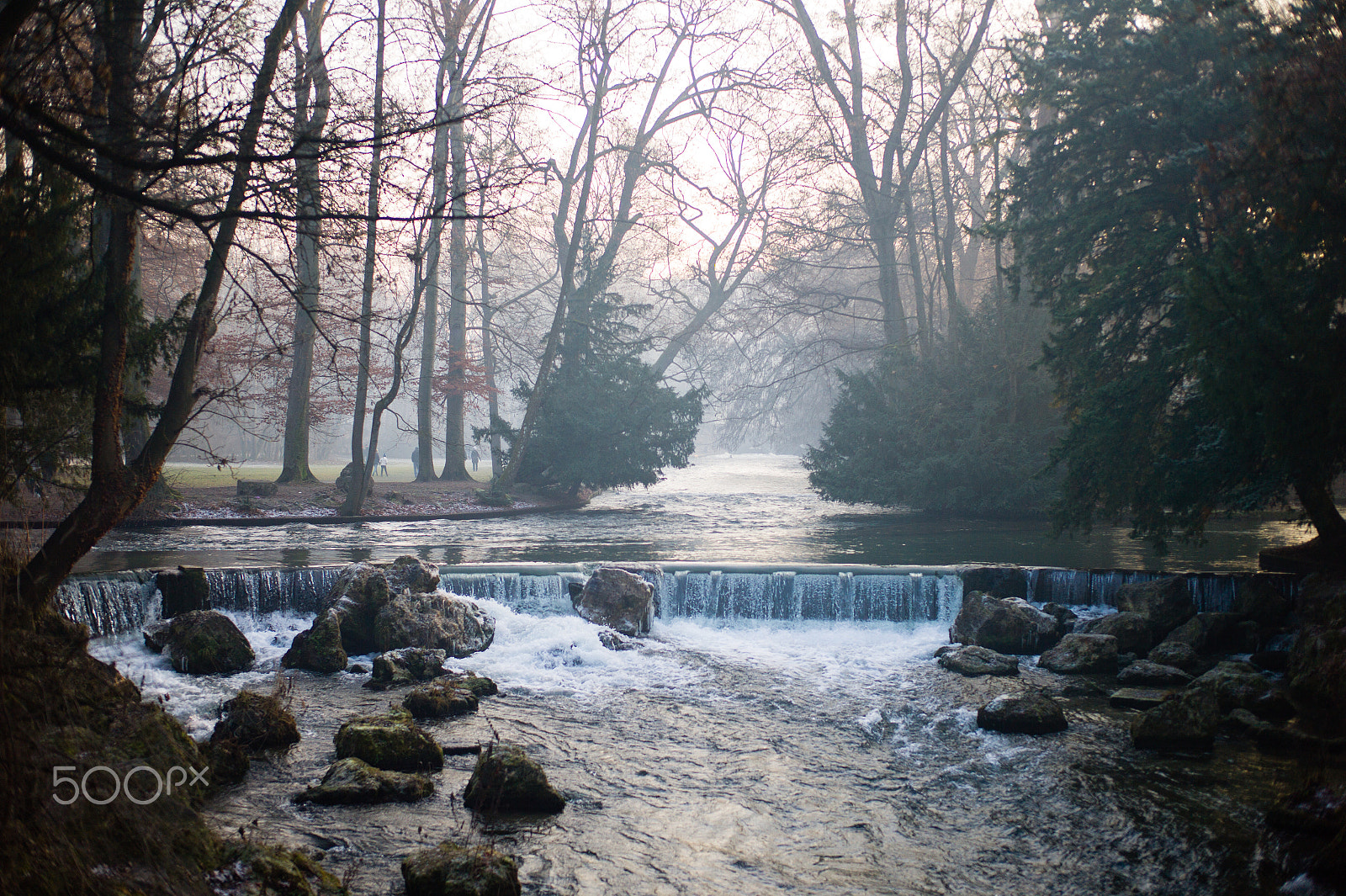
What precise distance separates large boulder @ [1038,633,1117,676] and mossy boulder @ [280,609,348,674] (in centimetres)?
758

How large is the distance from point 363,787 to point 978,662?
6575 mm

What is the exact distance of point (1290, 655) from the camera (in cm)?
898

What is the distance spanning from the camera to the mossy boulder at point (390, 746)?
6.58 meters

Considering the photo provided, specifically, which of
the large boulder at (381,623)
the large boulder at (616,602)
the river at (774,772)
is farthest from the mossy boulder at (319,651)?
the large boulder at (616,602)

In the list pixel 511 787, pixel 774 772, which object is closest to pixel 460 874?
pixel 511 787

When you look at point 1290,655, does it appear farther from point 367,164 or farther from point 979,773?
point 367,164

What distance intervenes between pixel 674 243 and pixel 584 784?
2405cm

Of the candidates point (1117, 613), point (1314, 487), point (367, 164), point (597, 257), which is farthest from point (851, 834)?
point (597, 257)

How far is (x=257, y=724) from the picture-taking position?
274 inches

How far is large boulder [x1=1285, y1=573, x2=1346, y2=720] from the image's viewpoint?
7316 mm

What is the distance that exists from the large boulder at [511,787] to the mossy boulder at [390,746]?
64cm

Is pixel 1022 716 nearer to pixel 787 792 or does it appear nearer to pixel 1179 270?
pixel 787 792

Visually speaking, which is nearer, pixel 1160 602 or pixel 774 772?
pixel 774 772

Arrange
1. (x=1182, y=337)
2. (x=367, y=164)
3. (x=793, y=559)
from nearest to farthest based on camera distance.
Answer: (x=367, y=164) < (x=1182, y=337) < (x=793, y=559)
